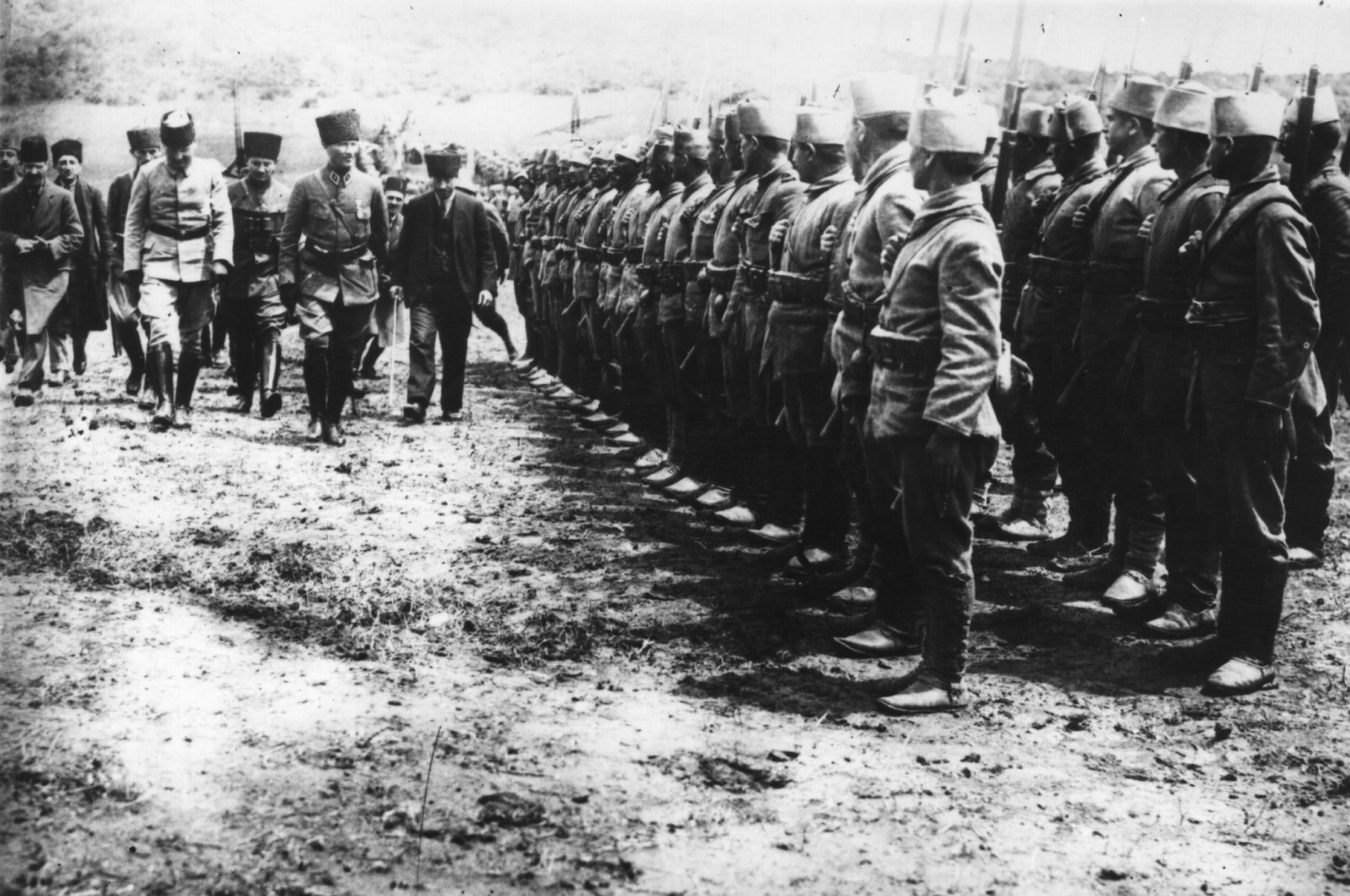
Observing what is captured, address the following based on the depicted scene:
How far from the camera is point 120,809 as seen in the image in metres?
3.78

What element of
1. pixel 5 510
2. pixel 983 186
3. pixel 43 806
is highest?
pixel 983 186

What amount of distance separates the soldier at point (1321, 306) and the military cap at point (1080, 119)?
1009 mm

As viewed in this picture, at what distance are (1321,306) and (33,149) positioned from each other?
10164mm

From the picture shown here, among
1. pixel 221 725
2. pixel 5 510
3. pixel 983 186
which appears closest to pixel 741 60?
pixel 983 186

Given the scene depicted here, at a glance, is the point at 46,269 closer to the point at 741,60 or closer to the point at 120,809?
the point at 120,809

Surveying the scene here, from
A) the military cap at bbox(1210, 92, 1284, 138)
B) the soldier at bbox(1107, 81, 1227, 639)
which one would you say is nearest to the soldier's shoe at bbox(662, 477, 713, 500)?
the soldier at bbox(1107, 81, 1227, 639)

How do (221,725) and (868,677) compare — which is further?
(868,677)

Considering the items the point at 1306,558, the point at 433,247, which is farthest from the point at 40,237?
the point at 1306,558

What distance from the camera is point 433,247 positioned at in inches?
451

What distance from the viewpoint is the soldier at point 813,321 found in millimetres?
6582

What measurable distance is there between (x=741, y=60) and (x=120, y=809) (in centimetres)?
3925

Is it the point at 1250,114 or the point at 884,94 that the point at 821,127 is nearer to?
the point at 884,94

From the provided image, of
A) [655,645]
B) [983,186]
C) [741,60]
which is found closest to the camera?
[655,645]

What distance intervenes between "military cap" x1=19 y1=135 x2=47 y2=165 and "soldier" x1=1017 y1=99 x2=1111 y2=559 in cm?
851
